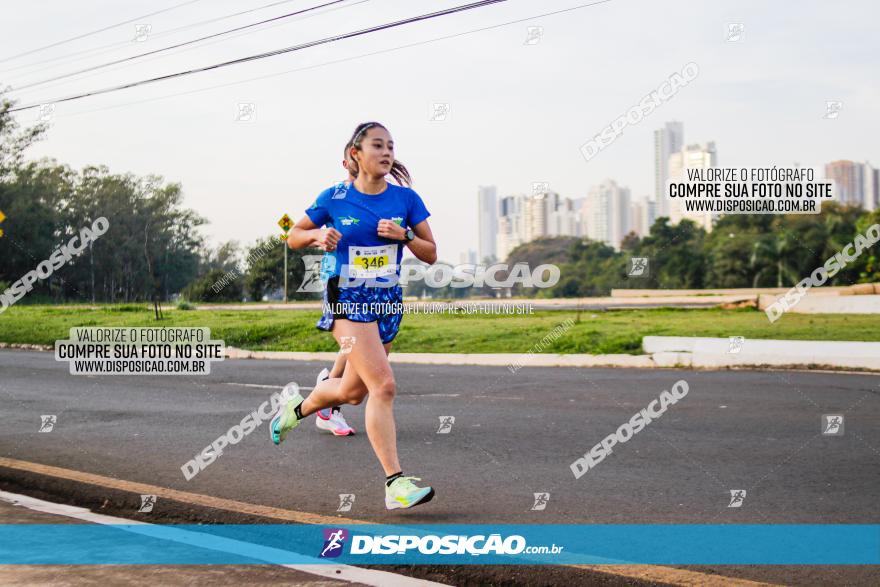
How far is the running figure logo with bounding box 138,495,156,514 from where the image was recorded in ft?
17.3

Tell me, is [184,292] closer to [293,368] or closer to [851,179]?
[293,368]

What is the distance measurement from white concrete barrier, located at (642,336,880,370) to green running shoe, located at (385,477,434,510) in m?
10.9

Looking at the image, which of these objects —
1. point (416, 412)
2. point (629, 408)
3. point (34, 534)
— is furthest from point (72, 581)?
point (629, 408)

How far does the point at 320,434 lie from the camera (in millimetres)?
8266

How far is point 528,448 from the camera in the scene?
7406 mm

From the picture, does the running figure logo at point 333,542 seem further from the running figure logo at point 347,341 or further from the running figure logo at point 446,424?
the running figure logo at point 446,424

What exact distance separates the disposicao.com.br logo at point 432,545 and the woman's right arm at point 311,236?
1.43 m

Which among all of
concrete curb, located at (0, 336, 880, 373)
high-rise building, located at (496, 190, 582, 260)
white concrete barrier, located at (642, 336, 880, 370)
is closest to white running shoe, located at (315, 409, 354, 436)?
concrete curb, located at (0, 336, 880, 373)

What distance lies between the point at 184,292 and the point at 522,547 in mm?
38496

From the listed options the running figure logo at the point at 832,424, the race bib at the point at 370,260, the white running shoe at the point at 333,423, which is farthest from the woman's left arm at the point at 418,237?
the running figure logo at the point at 832,424

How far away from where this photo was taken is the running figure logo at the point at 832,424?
8042 mm

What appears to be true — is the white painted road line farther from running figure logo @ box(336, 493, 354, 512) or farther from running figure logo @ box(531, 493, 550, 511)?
running figure logo @ box(531, 493, 550, 511)

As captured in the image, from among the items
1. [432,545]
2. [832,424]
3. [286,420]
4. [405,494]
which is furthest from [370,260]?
[832,424]

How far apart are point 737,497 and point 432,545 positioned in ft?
6.89
